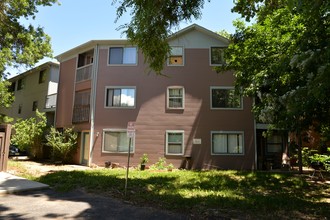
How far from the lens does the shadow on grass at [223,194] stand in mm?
7906

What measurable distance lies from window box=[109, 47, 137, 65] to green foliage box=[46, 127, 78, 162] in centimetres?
588

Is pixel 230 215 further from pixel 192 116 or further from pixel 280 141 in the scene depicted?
pixel 280 141

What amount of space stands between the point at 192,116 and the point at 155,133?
8.99 feet

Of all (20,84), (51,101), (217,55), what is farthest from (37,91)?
(217,55)

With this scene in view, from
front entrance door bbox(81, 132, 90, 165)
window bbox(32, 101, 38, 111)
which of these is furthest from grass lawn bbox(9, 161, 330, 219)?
window bbox(32, 101, 38, 111)

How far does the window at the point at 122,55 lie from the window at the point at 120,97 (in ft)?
6.38

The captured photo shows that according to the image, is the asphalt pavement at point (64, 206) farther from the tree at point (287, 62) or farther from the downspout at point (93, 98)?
the downspout at point (93, 98)

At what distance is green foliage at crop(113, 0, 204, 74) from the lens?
7.41 m

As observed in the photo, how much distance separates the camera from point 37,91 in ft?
91.5

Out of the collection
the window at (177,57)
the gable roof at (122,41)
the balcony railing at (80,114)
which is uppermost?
the gable roof at (122,41)

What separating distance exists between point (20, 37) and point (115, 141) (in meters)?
9.97

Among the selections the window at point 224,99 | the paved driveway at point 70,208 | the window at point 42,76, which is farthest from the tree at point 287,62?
the window at point 42,76

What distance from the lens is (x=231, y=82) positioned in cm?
1989

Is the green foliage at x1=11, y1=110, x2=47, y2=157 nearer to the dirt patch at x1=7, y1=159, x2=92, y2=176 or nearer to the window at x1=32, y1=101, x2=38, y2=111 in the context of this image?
the dirt patch at x1=7, y1=159, x2=92, y2=176
